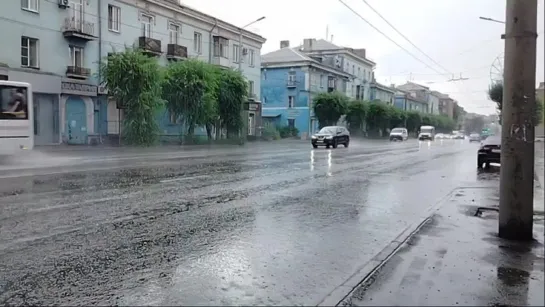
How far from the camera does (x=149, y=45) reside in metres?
37.6

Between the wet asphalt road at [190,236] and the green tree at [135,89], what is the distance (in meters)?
17.6

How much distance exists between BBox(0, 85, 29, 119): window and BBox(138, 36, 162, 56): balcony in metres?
17.6

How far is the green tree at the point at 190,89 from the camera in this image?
34969mm

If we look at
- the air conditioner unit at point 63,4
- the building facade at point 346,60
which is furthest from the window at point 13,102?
the building facade at point 346,60

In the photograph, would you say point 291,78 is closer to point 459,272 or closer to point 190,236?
point 190,236

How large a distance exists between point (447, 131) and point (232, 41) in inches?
3454

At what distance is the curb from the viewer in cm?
461

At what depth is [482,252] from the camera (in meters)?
6.14

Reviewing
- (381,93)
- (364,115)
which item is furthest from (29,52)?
(381,93)

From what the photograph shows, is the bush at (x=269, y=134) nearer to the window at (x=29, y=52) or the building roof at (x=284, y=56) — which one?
the building roof at (x=284, y=56)

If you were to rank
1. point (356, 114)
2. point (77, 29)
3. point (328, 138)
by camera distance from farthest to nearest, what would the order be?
1. point (356, 114)
2. point (328, 138)
3. point (77, 29)

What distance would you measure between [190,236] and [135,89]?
25.9 meters

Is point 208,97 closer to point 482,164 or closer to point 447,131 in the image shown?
point 482,164

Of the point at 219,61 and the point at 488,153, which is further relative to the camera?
the point at 219,61
